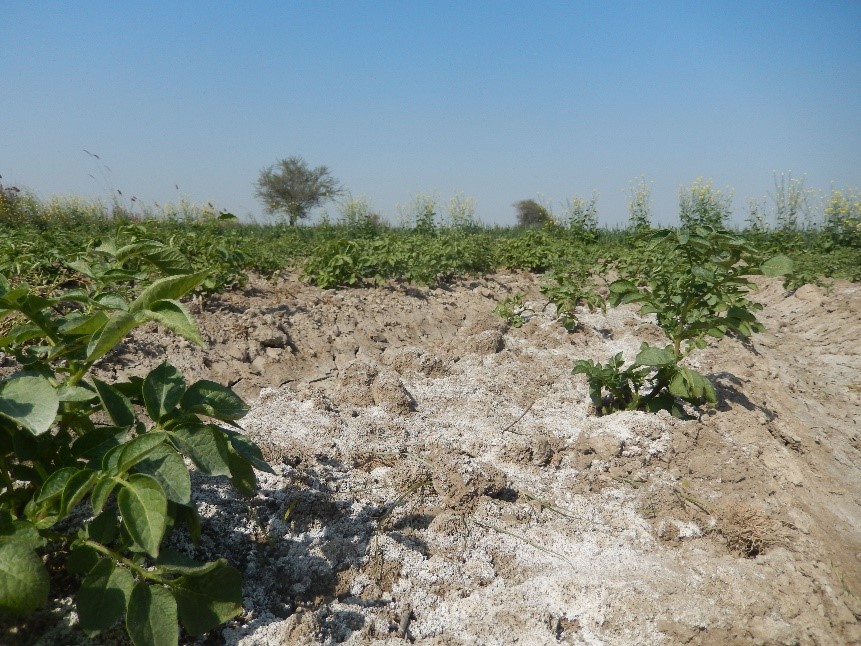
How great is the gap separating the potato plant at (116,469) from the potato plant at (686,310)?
2.21 metres

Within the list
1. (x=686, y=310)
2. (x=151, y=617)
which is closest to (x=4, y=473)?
(x=151, y=617)

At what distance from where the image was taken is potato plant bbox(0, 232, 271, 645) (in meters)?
1.24

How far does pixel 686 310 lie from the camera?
321 cm

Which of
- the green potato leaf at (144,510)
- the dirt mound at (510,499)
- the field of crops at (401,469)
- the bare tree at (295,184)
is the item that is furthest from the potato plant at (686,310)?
the bare tree at (295,184)

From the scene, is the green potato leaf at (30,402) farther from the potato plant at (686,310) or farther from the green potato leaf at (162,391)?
the potato plant at (686,310)

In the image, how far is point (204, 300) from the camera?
4.77 m

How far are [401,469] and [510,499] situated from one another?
487 mm

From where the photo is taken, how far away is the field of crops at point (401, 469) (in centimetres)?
141

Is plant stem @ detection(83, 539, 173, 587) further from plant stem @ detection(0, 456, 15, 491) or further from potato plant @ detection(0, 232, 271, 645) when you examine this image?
plant stem @ detection(0, 456, 15, 491)

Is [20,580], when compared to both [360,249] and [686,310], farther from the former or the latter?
[360,249]

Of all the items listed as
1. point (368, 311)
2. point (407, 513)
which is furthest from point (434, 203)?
point (407, 513)

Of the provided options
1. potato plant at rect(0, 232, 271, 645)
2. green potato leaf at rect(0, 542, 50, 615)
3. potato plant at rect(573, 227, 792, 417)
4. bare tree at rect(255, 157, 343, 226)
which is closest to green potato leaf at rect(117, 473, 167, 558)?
potato plant at rect(0, 232, 271, 645)

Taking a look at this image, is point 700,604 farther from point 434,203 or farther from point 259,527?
point 434,203

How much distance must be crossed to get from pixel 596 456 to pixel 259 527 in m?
1.62
